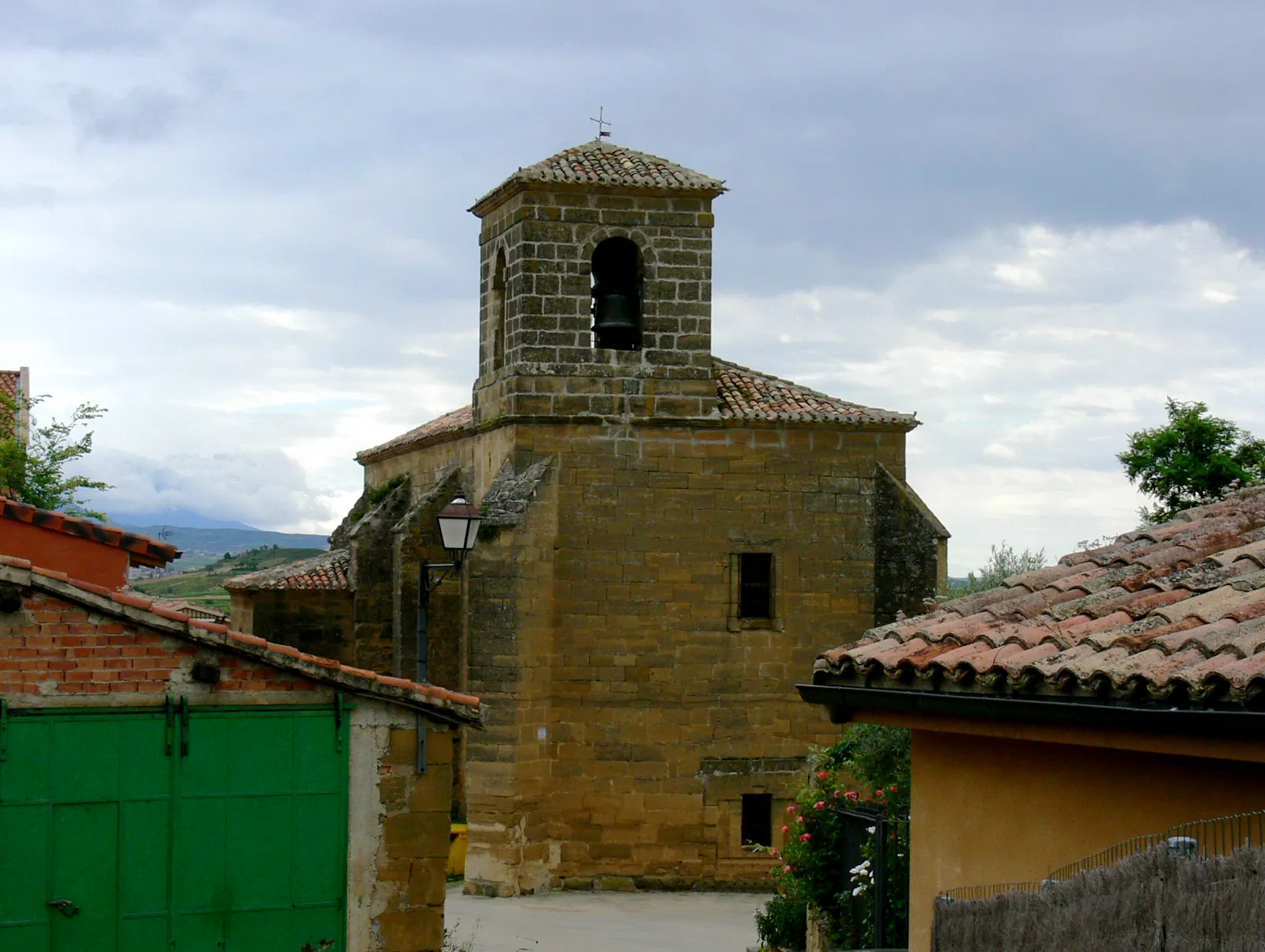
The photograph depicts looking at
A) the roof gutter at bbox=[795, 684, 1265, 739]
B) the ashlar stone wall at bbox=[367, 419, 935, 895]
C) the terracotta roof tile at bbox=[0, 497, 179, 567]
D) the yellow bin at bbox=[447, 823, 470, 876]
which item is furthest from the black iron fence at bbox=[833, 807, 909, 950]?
the yellow bin at bbox=[447, 823, 470, 876]

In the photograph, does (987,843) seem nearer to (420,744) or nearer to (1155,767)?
(1155,767)

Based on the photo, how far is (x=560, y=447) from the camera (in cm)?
2323

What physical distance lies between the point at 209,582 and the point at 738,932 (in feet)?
226

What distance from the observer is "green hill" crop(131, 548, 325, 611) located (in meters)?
72.6

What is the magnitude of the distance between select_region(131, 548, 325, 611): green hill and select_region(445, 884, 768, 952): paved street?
46.6 meters

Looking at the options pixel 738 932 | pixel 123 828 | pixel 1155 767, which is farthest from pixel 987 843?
pixel 738 932

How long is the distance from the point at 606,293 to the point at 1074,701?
17.7 m

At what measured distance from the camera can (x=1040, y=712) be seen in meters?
6.88

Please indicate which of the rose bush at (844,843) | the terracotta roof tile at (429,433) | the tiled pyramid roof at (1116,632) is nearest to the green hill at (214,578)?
the terracotta roof tile at (429,433)

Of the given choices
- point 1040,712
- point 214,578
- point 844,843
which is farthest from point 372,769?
point 214,578

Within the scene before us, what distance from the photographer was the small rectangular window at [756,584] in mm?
23734

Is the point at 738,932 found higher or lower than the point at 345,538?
lower

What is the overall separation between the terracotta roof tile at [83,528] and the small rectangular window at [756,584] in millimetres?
10608

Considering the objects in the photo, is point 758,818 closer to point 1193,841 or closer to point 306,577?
point 306,577
